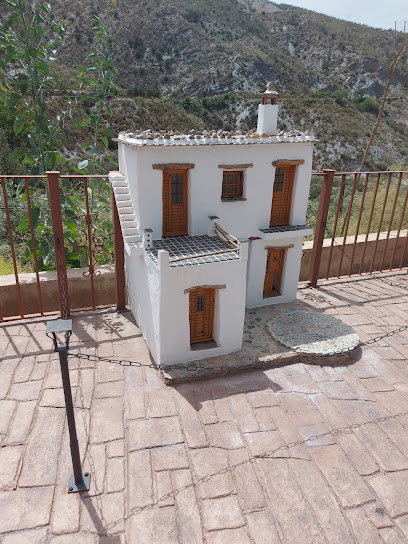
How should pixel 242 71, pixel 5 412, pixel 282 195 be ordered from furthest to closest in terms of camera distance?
1. pixel 242 71
2. pixel 282 195
3. pixel 5 412

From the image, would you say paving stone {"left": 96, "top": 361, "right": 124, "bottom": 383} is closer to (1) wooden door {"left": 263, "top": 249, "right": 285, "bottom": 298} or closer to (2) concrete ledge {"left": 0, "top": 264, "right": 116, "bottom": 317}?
(2) concrete ledge {"left": 0, "top": 264, "right": 116, "bottom": 317}

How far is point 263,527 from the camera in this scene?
14.0ft

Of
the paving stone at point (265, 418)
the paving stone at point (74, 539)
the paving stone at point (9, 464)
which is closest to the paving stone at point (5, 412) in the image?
the paving stone at point (9, 464)

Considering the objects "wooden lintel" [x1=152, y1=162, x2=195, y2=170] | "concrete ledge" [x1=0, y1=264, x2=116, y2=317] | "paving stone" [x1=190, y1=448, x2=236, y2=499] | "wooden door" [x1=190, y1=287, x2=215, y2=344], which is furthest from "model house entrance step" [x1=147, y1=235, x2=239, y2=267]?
"paving stone" [x1=190, y1=448, x2=236, y2=499]

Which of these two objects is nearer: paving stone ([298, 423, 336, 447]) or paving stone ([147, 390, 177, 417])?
paving stone ([298, 423, 336, 447])

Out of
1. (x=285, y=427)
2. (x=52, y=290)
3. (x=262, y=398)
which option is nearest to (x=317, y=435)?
(x=285, y=427)

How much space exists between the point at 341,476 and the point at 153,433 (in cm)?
253

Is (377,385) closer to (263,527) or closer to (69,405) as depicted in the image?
(263,527)

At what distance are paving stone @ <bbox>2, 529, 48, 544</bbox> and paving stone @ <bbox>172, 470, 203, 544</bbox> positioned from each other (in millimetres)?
1443

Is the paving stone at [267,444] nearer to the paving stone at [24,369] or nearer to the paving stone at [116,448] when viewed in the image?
the paving stone at [116,448]

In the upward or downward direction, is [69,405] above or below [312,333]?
above

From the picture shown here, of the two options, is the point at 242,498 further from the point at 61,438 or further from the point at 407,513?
the point at 61,438

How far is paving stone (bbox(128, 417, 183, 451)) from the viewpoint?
17.4 feet

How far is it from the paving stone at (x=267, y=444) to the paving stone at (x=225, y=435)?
15cm
